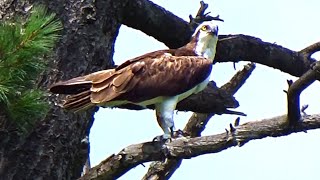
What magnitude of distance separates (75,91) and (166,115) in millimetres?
467

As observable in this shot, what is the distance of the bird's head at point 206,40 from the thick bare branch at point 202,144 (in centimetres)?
96

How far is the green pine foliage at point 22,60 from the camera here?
356 centimetres

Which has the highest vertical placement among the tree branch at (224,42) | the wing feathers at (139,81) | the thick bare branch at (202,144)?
the tree branch at (224,42)

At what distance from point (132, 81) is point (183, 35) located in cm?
132

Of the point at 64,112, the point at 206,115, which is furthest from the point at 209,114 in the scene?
the point at 64,112

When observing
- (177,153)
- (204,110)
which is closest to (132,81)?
(177,153)

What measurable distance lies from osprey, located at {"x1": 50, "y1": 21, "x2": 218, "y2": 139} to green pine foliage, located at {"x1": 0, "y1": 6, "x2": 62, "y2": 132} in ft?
2.36

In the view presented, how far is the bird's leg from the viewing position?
15.5 feet

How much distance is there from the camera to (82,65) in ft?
16.4

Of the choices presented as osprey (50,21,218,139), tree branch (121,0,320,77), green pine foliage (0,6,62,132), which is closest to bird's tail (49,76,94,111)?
osprey (50,21,218,139)

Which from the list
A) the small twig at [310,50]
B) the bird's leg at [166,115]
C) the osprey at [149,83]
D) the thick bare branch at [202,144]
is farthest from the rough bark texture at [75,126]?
the small twig at [310,50]

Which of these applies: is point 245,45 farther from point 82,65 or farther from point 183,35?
point 82,65

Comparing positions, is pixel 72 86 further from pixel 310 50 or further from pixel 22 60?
pixel 310 50

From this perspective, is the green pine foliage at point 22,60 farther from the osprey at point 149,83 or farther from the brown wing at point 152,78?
the brown wing at point 152,78
